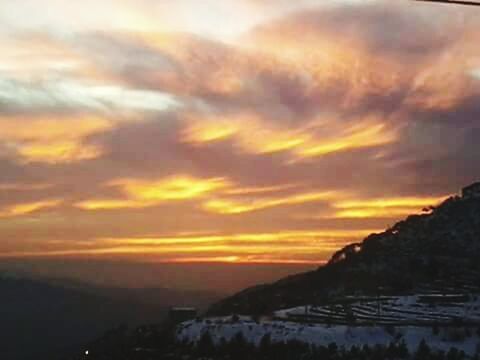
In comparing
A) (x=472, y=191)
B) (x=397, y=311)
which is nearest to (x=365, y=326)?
(x=397, y=311)

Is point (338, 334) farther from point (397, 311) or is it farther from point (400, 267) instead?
point (400, 267)

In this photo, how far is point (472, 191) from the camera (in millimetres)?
128500

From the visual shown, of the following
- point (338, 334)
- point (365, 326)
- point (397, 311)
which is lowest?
point (338, 334)

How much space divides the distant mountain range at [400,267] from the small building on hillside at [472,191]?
17cm

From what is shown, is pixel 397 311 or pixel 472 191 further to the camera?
pixel 472 191

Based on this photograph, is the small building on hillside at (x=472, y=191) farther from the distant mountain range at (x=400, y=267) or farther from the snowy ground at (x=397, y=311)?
the snowy ground at (x=397, y=311)

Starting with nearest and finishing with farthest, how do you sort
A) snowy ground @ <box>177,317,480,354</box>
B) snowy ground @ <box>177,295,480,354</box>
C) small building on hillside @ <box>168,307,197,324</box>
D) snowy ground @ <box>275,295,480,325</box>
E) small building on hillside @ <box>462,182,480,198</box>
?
snowy ground @ <box>177,317,480,354</box> < snowy ground @ <box>177,295,480,354</box> < snowy ground @ <box>275,295,480,325</box> < small building on hillside @ <box>168,307,197,324</box> < small building on hillside @ <box>462,182,480,198</box>

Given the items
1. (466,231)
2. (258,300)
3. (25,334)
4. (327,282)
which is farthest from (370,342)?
(25,334)

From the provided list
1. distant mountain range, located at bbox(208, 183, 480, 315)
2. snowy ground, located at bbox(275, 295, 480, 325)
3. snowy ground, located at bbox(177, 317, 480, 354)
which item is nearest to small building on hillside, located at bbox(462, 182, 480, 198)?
distant mountain range, located at bbox(208, 183, 480, 315)

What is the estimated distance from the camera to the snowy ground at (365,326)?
4878 cm

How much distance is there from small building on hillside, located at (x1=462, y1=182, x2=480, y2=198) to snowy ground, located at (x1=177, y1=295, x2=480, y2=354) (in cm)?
5695

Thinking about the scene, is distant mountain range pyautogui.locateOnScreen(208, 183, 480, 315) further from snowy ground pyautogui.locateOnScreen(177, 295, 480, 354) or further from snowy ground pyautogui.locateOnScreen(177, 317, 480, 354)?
snowy ground pyautogui.locateOnScreen(177, 317, 480, 354)

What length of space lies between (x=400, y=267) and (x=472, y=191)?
36.3 meters

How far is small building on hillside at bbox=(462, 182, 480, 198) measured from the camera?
124 meters
